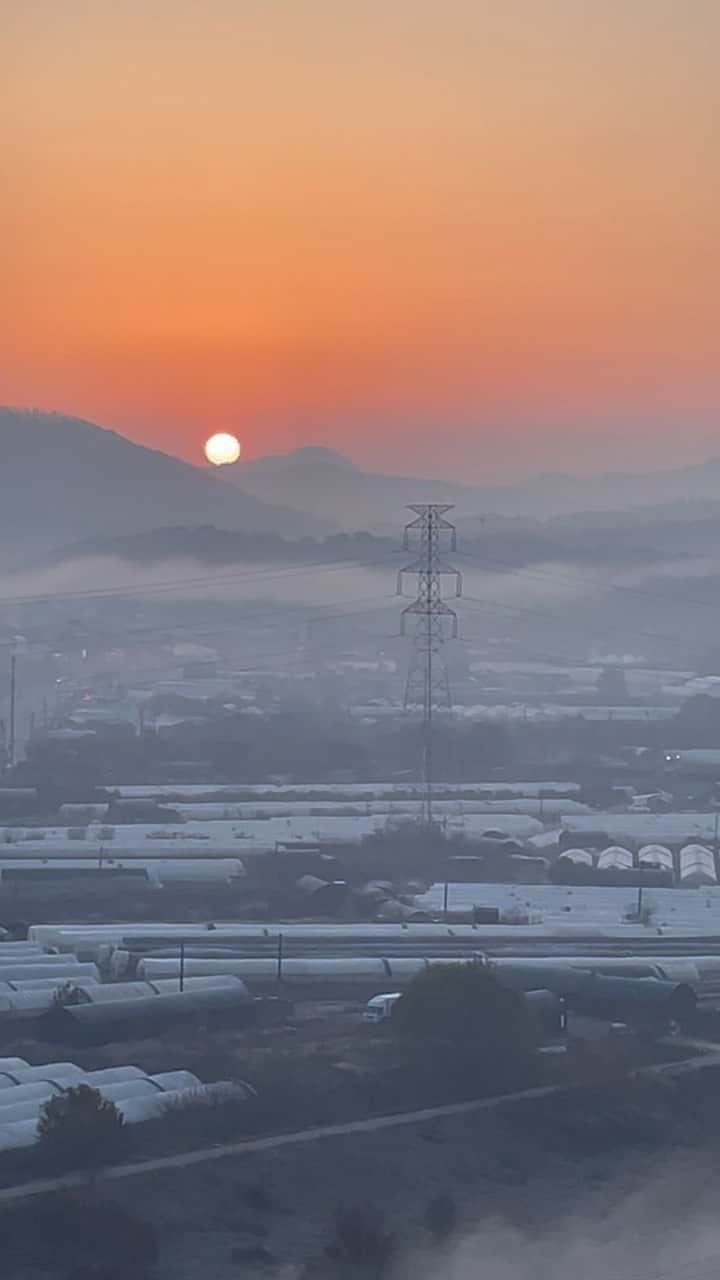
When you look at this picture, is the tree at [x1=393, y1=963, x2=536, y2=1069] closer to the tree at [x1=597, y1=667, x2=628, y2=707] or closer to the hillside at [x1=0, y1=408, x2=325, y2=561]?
the tree at [x1=597, y1=667, x2=628, y2=707]

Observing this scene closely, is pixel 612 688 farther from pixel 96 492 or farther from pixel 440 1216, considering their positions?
pixel 96 492

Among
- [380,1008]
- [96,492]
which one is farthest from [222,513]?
[380,1008]

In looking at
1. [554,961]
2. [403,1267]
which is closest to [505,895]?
[554,961]

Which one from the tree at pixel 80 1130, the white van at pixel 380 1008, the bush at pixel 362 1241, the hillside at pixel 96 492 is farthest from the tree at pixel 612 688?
the hillside at pixel 96 492

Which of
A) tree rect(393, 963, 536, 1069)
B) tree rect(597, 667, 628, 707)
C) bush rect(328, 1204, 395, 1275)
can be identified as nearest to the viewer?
bush rect(328, 1204, 395, 1275)

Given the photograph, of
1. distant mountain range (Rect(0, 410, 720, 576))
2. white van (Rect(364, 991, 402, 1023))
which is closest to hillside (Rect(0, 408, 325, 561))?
distant mountain range (Rect(0, 410, 720, 576))

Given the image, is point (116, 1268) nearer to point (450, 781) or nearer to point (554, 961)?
point (554, 961)
